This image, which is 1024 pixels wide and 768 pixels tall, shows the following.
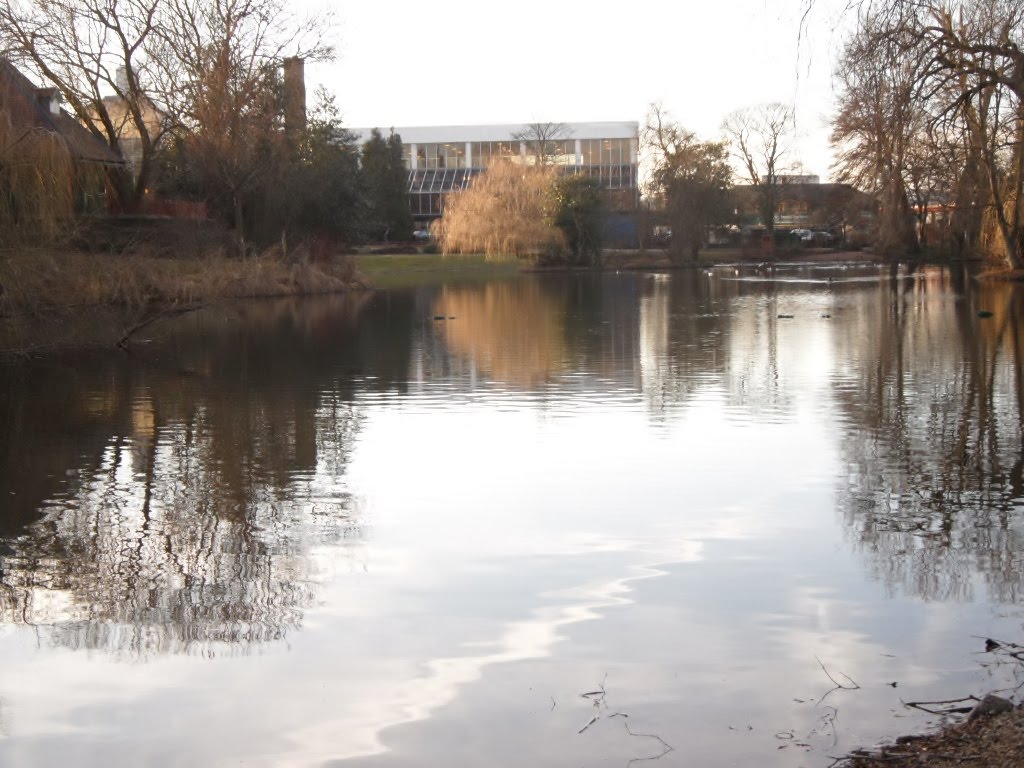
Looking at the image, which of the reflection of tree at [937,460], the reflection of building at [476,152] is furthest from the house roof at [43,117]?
the reflection of building at [476,152]

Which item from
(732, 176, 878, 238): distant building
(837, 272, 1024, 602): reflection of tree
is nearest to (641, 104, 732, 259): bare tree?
(732, 176, 878, 238): distant building

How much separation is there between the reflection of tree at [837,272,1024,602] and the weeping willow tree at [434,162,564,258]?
49.1 meters

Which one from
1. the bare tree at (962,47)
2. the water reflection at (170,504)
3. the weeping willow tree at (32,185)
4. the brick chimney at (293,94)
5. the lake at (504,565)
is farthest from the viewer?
the brick chimney at (293,94)

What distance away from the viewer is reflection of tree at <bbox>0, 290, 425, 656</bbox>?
733cm

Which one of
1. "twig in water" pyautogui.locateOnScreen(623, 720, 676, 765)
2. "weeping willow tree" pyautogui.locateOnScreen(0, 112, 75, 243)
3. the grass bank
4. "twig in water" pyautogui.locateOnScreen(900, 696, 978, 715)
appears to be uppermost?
"weeping willow tree" pyautogui.locateOnScreen(0, 112, 75, 243)

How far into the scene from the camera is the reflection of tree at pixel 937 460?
7.96m

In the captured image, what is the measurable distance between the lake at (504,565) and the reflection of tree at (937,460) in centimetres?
4

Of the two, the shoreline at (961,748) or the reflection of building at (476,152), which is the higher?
the reflection of building at (476,152)

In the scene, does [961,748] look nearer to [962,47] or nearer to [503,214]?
[962,47]

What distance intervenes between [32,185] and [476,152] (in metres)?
94.0

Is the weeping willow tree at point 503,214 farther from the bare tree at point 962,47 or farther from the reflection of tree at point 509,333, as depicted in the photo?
the bare tree at point 962,47

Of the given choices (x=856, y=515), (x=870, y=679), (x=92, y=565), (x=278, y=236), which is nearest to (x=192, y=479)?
(x=92, y=565)

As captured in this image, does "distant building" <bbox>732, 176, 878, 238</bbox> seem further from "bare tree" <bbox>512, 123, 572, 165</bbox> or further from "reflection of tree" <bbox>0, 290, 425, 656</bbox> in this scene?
"reflection of tree" <bbox>0, 290, 425, 656</bbox>

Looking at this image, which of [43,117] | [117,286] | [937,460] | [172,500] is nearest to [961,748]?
[937,460]
